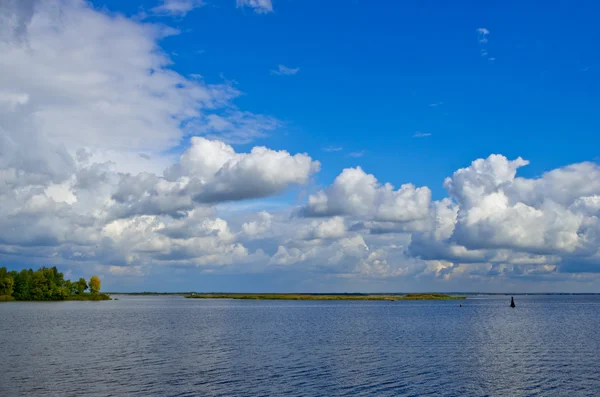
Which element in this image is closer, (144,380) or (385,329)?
(144,380)

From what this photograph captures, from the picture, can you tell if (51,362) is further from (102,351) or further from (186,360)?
(186,360)

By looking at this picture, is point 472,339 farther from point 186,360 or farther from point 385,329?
point 186,360

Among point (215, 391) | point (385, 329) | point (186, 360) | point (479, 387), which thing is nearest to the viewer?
point (215, 391)

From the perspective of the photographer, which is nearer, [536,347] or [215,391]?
[215,391]

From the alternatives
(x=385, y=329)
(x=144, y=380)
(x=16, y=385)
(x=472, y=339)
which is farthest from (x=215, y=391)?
(x=385, y=329)

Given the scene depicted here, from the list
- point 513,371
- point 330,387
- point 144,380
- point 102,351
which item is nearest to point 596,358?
point 513,371

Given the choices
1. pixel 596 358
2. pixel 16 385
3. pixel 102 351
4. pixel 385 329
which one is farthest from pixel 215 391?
pixel 385 329

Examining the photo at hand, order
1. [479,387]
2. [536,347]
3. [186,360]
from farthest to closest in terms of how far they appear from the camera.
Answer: [536,347] → [186,360] → [479,387]

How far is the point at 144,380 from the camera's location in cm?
4488

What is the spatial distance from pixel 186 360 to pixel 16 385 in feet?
60.2

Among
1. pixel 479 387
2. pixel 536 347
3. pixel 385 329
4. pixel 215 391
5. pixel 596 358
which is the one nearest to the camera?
pixel 215 391

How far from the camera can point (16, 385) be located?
4181 cm

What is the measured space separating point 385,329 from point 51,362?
61.2m

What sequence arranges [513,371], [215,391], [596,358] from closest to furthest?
[215,391], [513,371], [596,358]
